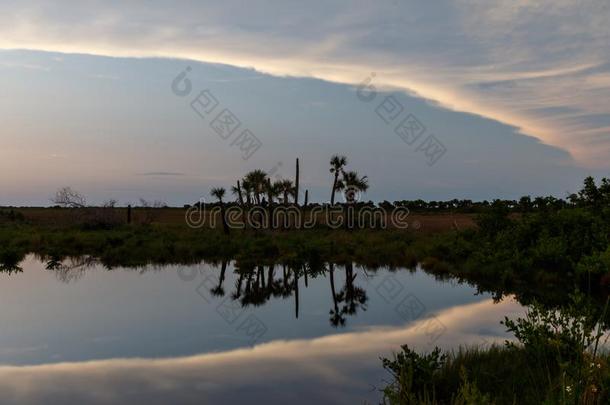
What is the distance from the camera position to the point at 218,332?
14672 millimetres

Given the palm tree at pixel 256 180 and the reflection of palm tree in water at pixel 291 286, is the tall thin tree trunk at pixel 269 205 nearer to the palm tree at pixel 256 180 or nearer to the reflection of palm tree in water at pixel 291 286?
the palm tree at pixel 256 180

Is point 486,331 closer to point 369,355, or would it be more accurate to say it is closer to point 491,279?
point 369,355

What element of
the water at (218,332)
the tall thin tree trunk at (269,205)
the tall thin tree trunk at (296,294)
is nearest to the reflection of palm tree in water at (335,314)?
the water at (218,332)

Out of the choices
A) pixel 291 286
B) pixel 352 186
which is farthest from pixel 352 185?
pixel 291 286

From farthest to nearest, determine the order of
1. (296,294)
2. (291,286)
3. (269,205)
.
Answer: (269,205) < (291,286) < (296,294)

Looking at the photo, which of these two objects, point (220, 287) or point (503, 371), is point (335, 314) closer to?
point (220, 287)

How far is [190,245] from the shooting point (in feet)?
114

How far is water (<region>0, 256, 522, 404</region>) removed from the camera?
1008cm

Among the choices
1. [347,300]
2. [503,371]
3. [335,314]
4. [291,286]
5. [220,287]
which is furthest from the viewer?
[291,286]

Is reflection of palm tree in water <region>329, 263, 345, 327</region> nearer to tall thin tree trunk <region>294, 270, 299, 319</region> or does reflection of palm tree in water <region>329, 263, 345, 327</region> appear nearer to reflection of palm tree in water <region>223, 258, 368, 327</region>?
reflection of palm tree in water <region>223, 258, 368, 327</region>

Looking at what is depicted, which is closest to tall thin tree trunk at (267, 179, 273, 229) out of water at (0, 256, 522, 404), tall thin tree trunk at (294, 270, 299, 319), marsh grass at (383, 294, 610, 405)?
tall thin tree trunk at (294, 270, 299, 319)

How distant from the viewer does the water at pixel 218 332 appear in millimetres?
10078

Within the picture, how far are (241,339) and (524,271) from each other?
14.0 meters

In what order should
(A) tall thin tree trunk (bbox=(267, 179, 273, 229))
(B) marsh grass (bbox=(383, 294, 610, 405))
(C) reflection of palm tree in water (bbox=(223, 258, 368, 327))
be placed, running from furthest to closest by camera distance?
(A) tall thin tree trunk (bbox=(267, 179, 273, 229)) < (C) reflection of palm tree in water (bbox=(223, 258, 368, 327)) < (B) marsh grass (bbox=(383, 294, 610, 405))
